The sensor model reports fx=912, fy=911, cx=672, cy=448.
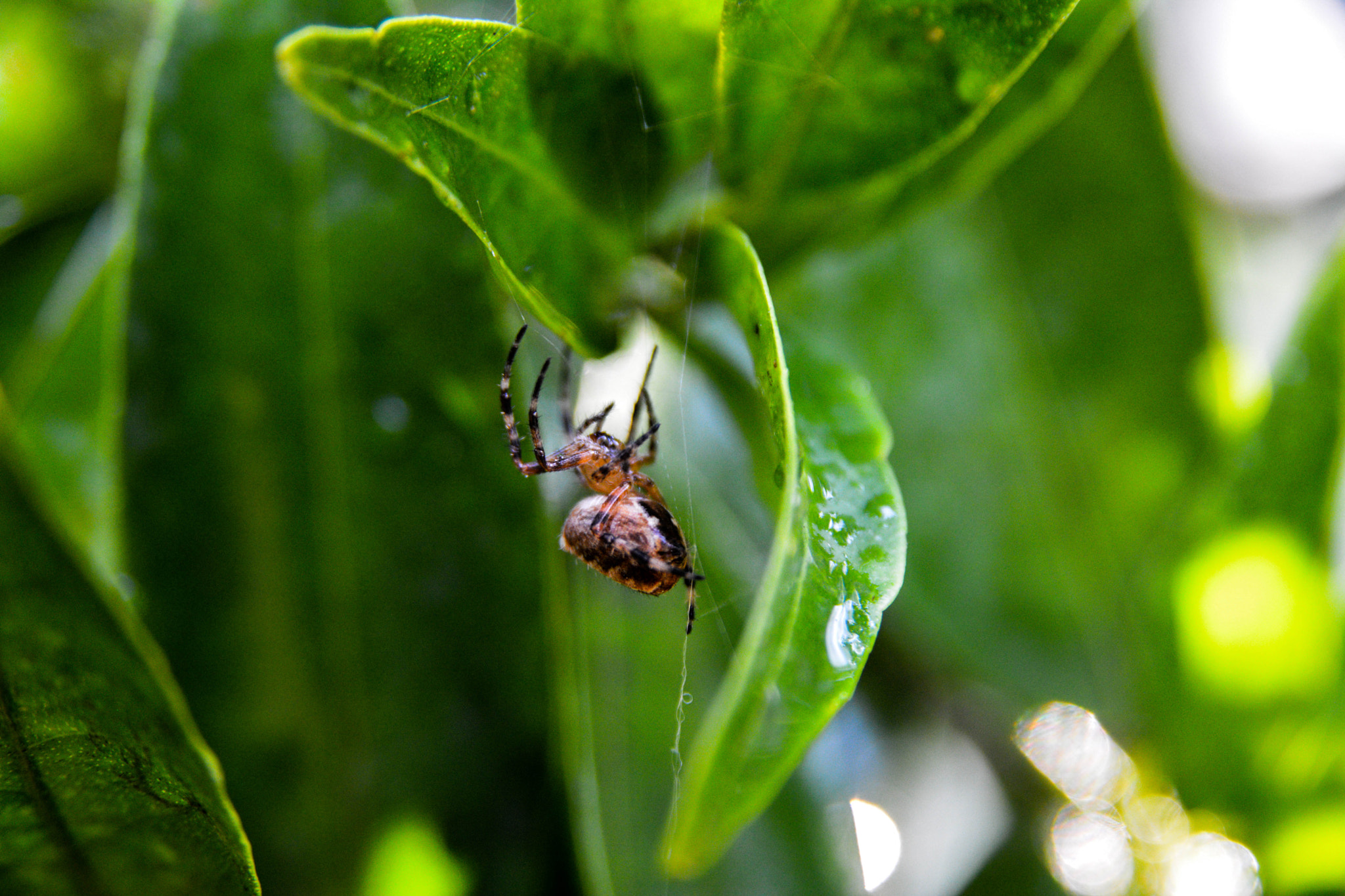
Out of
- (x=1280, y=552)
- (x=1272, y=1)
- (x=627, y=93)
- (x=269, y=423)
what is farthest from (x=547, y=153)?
(x=1272, y=1)

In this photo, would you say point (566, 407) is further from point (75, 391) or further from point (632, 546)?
point (75, 391)

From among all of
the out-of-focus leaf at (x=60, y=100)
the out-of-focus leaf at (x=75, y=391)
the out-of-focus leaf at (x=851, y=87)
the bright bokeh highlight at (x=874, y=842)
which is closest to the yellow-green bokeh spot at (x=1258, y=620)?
the bright bokeh highlight at (x=874, y=842)

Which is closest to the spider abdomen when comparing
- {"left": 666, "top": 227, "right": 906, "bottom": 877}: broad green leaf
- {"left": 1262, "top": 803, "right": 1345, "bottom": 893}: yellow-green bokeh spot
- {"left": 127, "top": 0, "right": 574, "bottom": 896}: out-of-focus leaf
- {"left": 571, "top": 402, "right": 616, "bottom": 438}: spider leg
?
{"left": 571, "top": 402, "right": 616, "bottom": 438}: spider leg

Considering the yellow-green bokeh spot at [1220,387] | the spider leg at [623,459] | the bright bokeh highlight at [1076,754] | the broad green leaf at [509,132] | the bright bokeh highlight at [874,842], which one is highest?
the broad green leaf at [509,132]

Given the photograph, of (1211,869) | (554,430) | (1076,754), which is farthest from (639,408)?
(1211,869)

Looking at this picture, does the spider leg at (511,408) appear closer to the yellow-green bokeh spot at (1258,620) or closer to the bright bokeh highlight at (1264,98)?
the yellow-green bokeh spot at (1258,620)

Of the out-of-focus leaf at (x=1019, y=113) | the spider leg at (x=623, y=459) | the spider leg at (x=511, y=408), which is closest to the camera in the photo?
the out-of-focus leaf at (x=1019, y=113)
